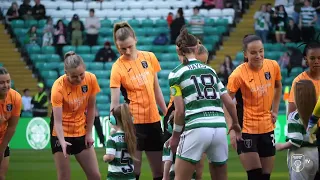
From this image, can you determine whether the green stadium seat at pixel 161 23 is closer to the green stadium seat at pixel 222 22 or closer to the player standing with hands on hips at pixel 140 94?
the green stadium seat at pixel 222 22

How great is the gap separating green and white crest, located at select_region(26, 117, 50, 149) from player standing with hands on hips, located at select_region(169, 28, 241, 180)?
552 inches

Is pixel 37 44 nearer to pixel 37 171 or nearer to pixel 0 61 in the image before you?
pixel 0 61

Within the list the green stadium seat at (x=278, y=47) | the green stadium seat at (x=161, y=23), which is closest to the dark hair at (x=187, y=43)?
the green stadium seat at (x=278, y=47)

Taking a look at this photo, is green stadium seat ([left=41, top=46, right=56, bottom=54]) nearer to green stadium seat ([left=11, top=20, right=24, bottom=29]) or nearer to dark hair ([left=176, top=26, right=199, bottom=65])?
green stadium seat ([left=11, top=20, right=24, bottom=29])

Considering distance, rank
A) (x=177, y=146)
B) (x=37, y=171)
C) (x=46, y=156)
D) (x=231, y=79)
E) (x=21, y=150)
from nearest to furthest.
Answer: (x=177, y=146), (x=231, y=79), (x=37, y=171), (x=46, y=156), (x=21, y=150)

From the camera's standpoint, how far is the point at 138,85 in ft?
33.2

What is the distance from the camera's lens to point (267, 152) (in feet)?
33.4

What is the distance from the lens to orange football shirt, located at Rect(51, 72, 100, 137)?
10.1m

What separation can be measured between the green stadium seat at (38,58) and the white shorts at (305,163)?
2136 cm

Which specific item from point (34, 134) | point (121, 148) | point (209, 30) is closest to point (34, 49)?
point (209, 30)

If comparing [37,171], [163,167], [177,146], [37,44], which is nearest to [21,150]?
[37,171]

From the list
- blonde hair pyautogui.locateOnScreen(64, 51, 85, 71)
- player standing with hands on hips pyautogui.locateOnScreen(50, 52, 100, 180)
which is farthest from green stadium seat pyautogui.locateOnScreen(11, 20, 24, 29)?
blonde hair pyautogui.locateOnScreen(64, 51, 85, 71)

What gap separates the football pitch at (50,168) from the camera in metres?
15.1

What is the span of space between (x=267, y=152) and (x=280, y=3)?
19659 mm
